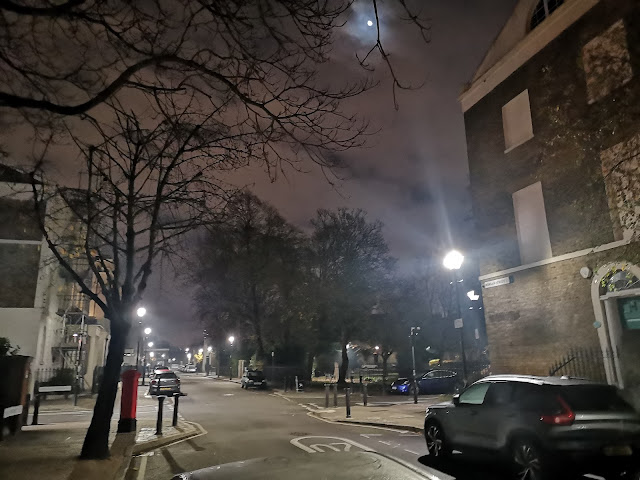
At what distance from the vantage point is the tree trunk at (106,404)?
29.5ft

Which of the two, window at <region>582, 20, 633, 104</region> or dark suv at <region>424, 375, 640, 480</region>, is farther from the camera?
window at <region>582, 20, 633, 104</region>

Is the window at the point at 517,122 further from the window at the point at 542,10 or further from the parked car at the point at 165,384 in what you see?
the parked car at the point at 165,384

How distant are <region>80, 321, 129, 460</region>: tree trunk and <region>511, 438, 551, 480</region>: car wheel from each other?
283 inches

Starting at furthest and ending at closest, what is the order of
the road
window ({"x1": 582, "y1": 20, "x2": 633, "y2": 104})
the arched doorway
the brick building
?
the arched doorway → the brick building → window ({"x1": 582, "y1": 20, "x2": 633, "y2": 104}) → the road

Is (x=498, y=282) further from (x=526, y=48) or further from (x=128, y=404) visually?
(x=128, y=404)

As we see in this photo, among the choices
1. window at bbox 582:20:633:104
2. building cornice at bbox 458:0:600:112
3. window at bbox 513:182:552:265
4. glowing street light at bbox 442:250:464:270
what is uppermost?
building cornice at bbox 458:0:600:112

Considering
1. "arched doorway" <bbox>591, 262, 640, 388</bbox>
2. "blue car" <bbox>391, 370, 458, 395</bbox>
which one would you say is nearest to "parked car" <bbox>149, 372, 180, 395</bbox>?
"blue car" <bbox>391, 370, 458, 395</bbox>

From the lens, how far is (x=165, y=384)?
1178 inches

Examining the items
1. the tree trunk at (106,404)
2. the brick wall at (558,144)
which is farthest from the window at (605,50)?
the tree trunk at (106,404)

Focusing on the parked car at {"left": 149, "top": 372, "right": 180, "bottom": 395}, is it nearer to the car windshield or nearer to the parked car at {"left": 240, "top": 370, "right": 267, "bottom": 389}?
the parked car at {"left": 240, "top": 370, "right": 267, "bottom": 389}

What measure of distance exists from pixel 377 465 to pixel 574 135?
32.1 ft

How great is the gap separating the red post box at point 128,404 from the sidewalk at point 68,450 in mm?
273

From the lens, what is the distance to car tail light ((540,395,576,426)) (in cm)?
666

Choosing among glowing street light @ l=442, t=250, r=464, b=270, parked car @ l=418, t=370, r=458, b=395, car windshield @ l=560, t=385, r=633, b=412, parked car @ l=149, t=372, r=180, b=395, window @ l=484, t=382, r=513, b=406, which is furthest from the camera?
parked car @ l=149, t=372, r=180, b=395
